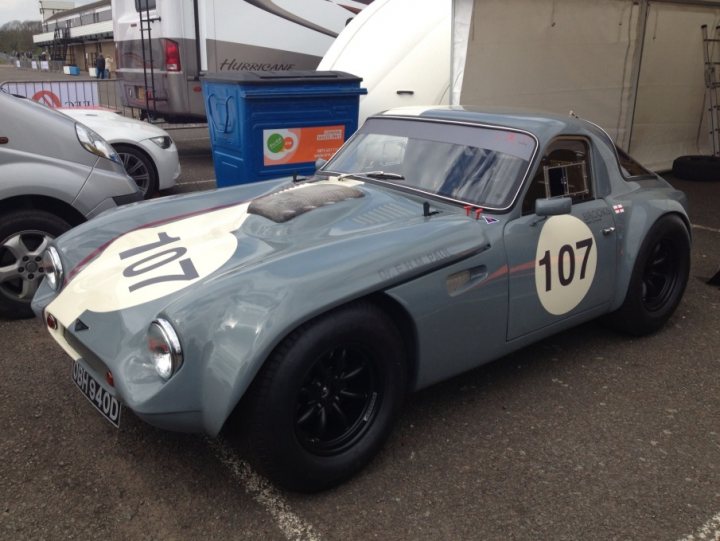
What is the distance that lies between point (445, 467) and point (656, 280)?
2.20 metres

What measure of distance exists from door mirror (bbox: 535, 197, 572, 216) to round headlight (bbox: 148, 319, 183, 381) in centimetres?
179

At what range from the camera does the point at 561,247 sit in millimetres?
3213

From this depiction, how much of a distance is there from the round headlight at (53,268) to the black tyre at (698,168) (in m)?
8.40

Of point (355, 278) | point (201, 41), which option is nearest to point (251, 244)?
point (355, 278)

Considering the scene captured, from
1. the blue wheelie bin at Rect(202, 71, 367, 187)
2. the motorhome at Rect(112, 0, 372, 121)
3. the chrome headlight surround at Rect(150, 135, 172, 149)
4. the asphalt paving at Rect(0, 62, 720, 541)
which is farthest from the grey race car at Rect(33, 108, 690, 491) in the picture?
the motorhome at Rect(112, 0, 372, 121)

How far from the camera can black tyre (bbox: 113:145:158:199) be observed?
6766 mm

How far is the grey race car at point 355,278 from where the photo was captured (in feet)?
7.34

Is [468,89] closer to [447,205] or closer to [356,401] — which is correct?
[447,205]

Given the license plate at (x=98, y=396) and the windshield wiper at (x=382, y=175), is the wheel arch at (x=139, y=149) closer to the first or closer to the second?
the windshield wiper at (x=382, y=175)

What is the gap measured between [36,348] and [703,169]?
8.43 metres

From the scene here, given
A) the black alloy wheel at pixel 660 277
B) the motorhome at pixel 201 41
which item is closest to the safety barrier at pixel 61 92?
the motorhome at pixel 201 41

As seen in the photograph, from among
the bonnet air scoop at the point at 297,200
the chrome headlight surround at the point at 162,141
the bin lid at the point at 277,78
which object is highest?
the bin lid at the point at 277,78

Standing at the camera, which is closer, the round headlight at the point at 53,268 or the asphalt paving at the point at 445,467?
the asphalt paving at the point at 445,467

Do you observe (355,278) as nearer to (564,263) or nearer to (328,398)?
(328,398)
